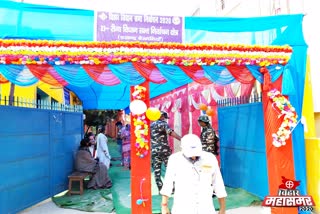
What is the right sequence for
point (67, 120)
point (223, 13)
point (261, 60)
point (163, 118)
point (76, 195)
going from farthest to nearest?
point (223, 13), point (67, 120), point (76, 195), point (163, 118), point (261, 60)

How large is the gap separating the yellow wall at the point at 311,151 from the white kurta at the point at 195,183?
3.19 meters

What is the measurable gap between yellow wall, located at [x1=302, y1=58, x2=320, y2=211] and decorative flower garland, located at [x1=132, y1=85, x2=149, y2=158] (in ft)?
9.56

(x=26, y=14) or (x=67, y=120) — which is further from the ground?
(x=26, y=14)

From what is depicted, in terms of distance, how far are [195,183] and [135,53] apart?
2.61 metres

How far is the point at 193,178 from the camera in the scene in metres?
2.85

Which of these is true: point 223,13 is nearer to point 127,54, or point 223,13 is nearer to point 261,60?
point 261,60

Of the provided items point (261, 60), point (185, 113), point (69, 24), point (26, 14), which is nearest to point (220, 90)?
point (185, 113)

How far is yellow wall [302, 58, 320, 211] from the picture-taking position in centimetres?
532

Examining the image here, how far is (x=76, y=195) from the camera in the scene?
6.88 meters

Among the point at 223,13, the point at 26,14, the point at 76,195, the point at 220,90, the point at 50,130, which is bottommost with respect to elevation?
the point at 76,195

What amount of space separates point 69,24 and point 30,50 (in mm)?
732

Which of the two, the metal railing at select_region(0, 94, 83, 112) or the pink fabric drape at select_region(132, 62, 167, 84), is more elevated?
the pink fabric drape at select_region(132, 62, 167, 84)

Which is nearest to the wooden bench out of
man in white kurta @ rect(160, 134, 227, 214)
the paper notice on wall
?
the paper notice on wall

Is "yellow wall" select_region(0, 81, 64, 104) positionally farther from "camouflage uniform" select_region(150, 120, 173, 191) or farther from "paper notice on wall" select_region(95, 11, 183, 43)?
"camouflage uniform" select_region(150, 120, 173, 191)
